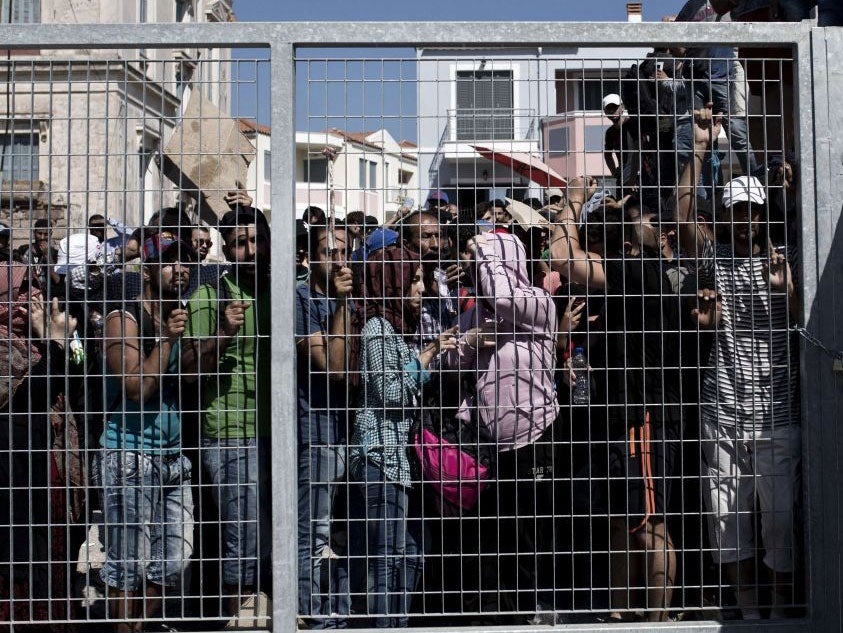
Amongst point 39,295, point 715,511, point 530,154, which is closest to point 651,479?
point 715,511

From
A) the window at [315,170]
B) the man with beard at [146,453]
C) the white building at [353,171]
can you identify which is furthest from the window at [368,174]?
the man with beard at [146,453]

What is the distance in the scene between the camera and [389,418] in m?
4.08

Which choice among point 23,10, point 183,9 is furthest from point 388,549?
point 183,9

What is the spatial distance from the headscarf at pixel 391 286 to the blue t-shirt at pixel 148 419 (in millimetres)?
793

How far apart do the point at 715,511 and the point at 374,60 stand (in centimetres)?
224

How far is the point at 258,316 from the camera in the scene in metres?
4.06

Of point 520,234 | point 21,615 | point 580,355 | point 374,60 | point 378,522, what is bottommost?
point 21,615

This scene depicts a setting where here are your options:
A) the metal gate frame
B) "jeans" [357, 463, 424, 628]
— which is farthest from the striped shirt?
"jeans" [357, 463, 424, 628]

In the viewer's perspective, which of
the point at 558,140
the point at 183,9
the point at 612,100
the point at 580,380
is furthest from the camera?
the point at 183,9

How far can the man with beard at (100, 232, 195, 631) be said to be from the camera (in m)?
3.92

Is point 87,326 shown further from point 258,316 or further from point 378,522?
point 378,522

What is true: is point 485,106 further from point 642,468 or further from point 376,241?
point 642,468

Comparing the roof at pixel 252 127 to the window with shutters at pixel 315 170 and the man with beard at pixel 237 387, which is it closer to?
the window with shutters at pixel 315 170

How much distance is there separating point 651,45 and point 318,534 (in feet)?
7.69
